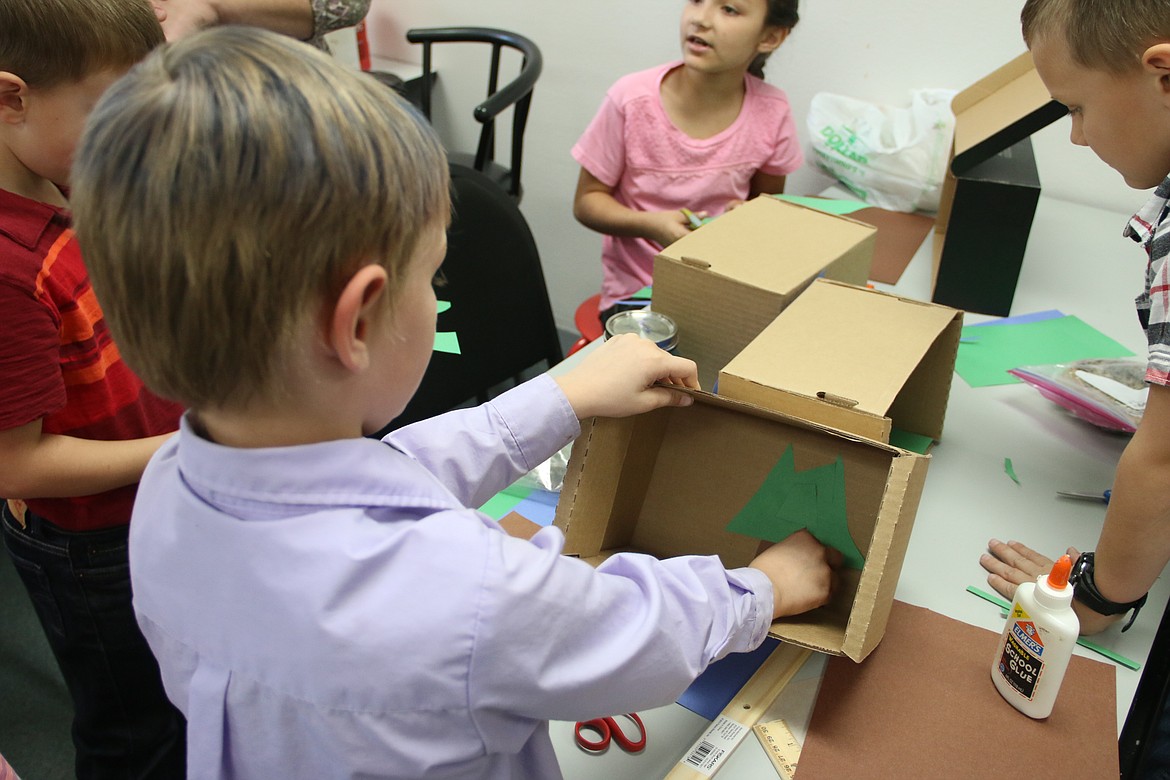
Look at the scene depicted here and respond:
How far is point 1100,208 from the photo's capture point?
6.33 ft

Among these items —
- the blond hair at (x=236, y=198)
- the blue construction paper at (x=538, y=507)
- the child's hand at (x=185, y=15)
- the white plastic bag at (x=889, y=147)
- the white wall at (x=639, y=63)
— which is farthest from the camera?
the white wall at (x=639, y=63)

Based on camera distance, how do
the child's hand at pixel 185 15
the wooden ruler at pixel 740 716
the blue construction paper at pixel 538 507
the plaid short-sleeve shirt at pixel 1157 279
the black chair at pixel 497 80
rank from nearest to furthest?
the wooden ruler at pixel 740 716
the plaid short-sleeve shirt at pixel 1157 279
the blue construction paper at pixel 538 507
the child's hand at pixel 185 15
the black chair at pixel 497 80

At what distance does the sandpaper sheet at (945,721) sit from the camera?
0.71m

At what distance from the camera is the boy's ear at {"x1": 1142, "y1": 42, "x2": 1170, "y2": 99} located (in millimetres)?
821

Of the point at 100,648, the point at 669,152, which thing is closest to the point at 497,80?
the point at 669,152

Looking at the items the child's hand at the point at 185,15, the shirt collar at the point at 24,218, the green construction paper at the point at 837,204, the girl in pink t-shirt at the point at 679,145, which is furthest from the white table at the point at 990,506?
the child's hand at the point at 185,15

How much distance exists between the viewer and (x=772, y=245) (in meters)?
1.18

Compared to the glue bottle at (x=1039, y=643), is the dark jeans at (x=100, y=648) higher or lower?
lower

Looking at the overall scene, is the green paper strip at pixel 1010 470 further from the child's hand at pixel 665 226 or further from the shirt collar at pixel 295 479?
the shirt collar at pixel 295 479

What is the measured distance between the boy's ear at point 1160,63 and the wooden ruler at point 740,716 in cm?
64

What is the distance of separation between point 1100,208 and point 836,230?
1.04 metres

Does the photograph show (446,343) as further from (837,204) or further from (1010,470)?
(837,204)

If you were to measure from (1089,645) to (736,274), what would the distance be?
55cm

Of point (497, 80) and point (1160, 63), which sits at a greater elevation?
point (1160, 63)
